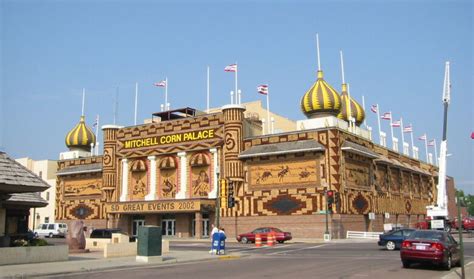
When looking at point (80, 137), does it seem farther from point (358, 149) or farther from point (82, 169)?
point (358, 149)

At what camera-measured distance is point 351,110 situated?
198 ft

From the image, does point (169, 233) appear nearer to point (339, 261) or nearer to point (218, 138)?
point (218, 138)

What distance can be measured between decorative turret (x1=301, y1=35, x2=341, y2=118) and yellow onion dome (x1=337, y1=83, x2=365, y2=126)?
808cm

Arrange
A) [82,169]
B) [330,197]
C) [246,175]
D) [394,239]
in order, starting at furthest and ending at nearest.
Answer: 1. [82,169]
2. [246,175]
3. [330,197]
4. [394,239]

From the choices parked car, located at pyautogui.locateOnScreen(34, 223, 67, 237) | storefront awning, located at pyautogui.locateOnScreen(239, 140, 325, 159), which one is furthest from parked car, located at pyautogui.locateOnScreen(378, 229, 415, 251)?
parked car, located at pyautogui.locateOnScreen(34, 223, 67, 237)

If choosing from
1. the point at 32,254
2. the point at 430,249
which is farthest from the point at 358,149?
the point at 32,254

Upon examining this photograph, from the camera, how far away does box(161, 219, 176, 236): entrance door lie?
5522 centimetres

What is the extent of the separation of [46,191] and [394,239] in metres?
60.7

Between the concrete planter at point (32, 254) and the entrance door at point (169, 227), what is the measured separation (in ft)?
106

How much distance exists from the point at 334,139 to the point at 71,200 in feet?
123

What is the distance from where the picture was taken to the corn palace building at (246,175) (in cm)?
4681

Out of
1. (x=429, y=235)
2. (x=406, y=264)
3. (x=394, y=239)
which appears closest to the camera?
(x=429, y=235)

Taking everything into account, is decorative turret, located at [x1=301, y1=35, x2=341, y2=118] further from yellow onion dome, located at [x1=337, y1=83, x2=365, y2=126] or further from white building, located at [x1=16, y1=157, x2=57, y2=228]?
white building, located at [x1=16, y1=157, x2=57, y2=228]

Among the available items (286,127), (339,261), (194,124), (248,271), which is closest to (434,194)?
(286,127)
